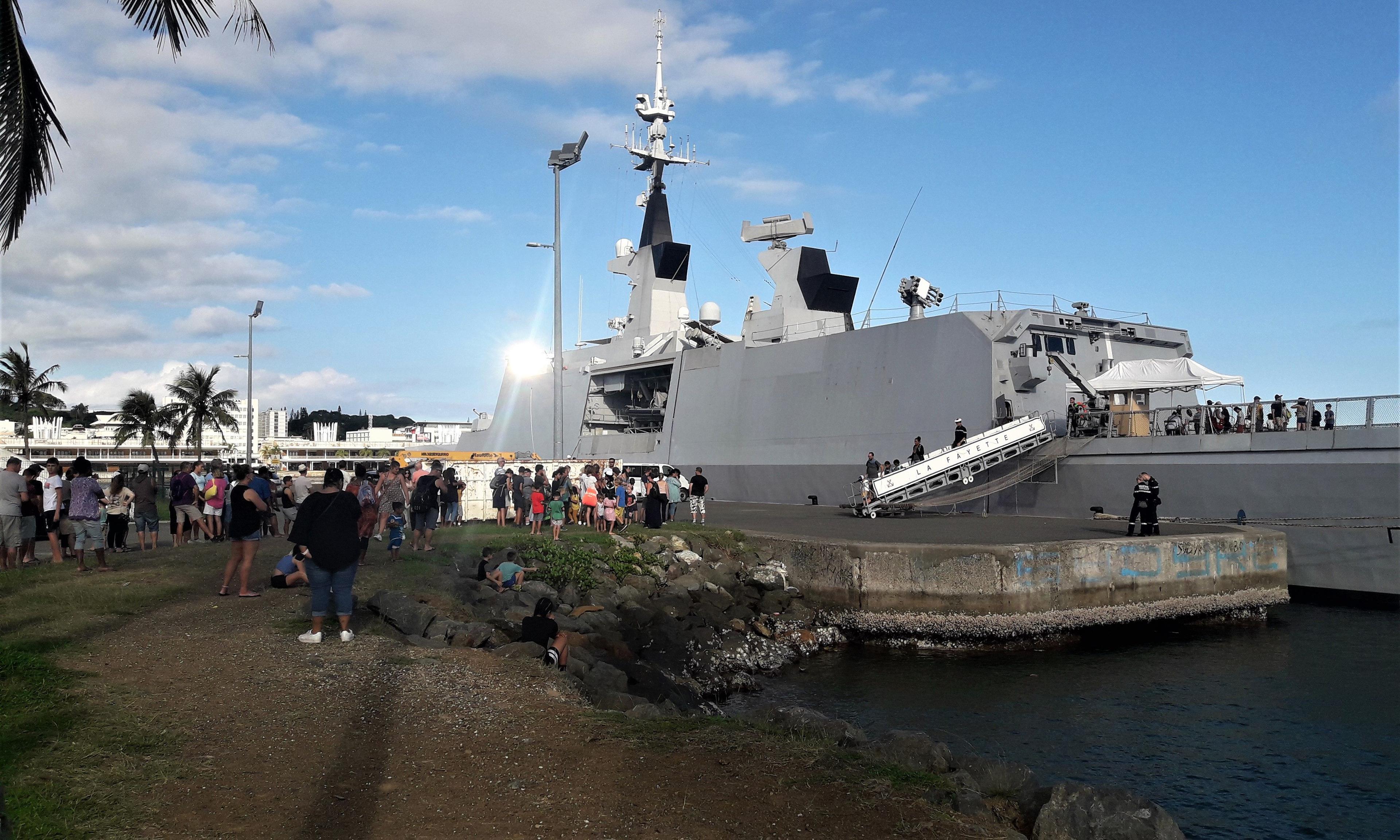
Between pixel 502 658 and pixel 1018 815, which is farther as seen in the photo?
pixel 502 658

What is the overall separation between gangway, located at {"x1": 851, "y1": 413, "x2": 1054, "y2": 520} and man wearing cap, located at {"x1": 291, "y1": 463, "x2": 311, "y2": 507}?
11333mm

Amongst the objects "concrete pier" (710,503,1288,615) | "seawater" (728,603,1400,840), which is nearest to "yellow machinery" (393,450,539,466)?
"concrete pier" (710,503,1288,615)

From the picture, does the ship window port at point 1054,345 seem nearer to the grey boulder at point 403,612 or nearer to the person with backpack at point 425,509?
the person with backpack at point 425,509

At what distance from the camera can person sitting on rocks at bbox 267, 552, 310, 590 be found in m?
10.6

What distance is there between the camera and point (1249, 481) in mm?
17516

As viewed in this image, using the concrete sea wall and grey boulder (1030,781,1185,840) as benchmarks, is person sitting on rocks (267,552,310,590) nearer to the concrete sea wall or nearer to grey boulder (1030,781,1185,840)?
the concrete sea wall

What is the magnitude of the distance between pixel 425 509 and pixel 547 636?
6387mm

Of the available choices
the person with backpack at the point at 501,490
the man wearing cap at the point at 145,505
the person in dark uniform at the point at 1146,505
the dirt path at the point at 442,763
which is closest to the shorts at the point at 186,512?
the man wearing cap at the point at 145,505

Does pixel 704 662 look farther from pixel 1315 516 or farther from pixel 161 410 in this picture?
pixel 161 410

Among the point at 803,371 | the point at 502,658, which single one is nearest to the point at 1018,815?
the point at 502,658

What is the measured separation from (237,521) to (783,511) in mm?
14704

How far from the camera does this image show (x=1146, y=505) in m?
15.8

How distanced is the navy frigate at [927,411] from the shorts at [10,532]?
1668 centimetres

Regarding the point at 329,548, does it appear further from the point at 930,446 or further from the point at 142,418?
the point at 142,418
